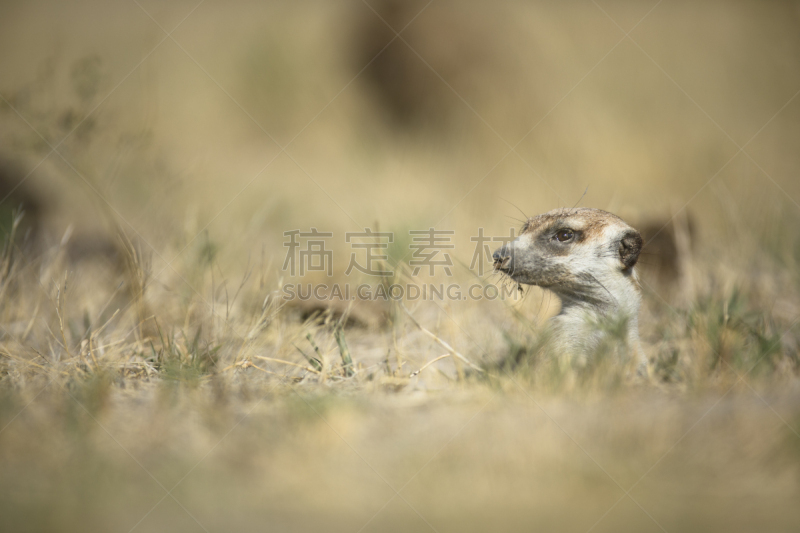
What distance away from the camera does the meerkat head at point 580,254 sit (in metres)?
2.03

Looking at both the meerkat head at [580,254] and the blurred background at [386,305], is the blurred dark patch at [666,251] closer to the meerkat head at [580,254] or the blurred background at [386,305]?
the blurred background at [386,305]

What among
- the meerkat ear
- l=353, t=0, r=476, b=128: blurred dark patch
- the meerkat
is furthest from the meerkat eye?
l=353, t=0, r=476, b=128: blurred dark patch

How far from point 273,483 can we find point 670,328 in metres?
1.92

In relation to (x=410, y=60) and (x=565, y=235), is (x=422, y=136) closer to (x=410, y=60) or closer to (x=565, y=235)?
(x=410, y=60)

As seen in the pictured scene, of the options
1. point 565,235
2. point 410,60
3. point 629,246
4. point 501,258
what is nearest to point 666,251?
point 629,246

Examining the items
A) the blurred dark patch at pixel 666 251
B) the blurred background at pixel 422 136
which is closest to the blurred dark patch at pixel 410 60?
the blurred background at pixel 422 136

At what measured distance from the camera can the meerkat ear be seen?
79.0 inches

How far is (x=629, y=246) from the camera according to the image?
2020 millimetres

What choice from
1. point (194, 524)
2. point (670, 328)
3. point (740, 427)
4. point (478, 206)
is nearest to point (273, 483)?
point (194, 524)

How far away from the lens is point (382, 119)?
6246mm

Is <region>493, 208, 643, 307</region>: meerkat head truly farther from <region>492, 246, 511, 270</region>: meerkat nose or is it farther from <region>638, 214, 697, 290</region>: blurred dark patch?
<region>638, 214, 697, 290</region>: blurred dark patch

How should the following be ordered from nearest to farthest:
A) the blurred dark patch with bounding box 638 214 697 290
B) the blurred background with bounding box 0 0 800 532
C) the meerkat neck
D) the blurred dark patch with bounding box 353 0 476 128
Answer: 1. the blurred background with bounding box 0 0 800 532
2. the meerkat neck
3. the blurred dark patch with bounding box 638 214 697 290
4. the blurred dark patch with bounding box 353 0 476 128

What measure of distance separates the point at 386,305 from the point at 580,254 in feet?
3.94

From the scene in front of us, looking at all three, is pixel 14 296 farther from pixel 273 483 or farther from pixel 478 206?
pixel 478 206
